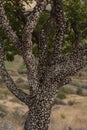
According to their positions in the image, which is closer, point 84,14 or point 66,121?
point 84,14

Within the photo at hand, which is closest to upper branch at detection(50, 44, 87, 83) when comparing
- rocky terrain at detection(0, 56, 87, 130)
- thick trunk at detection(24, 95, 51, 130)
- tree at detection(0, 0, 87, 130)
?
tree at detection(0, 0, 87, 130)

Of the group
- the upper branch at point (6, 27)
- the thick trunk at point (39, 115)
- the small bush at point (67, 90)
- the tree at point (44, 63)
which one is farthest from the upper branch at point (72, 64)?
the small bush at point (67, 90)

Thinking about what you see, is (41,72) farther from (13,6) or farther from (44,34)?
(13,6)

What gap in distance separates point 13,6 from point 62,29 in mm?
2728

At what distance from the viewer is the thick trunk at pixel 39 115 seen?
1401cm

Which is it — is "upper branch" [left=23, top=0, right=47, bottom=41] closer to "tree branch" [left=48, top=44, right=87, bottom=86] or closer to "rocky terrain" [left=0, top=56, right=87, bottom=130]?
"tree branch" [left=48, top=44, right=87, bottom=86]

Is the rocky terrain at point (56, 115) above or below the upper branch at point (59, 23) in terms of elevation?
below

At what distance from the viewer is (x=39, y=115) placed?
14102 mm

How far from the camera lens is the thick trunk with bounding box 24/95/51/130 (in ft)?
46.0

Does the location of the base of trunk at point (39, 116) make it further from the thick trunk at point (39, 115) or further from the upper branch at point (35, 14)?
the upper branch at point (35, 14)

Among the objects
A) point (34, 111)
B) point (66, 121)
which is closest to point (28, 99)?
point (34, 111)

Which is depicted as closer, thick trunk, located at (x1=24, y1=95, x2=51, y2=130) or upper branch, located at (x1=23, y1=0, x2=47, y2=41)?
upper branch, located at (x1=23, y1=0, x2=47, y2=41)

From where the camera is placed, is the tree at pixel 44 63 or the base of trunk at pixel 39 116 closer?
the tree at pixel 44 63

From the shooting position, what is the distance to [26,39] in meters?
13.5
